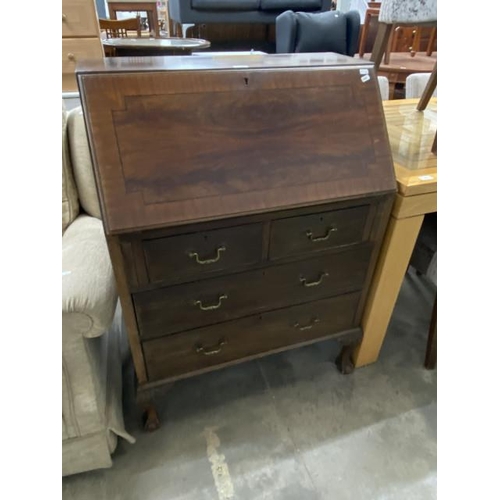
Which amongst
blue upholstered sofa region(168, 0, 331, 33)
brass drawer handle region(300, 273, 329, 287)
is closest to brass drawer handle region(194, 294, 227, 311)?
brass drawer handle region(300, 273, 329, 287)

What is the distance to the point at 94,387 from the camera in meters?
0.96

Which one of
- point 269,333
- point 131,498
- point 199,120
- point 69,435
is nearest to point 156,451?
point 131,498

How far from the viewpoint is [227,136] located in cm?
87

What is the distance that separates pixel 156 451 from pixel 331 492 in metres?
0.54

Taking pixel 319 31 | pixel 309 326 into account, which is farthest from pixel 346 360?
pixel 319 31

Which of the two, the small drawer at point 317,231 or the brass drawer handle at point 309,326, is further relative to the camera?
the brass drawer handle at point 309,326

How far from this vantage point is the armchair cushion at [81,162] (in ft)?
3.64

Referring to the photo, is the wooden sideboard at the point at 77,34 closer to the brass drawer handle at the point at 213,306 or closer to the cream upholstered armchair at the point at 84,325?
the cream upholstered armchair at the point at 84,325

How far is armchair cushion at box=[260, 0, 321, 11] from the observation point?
161 inches

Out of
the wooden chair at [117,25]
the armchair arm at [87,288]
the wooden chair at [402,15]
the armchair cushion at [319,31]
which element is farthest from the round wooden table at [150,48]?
the armchair arm at [87,288]

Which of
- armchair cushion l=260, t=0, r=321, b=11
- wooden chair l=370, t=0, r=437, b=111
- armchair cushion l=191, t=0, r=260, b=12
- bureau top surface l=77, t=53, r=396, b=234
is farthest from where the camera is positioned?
armchair cushion l=260, t=0, r=321, b=11

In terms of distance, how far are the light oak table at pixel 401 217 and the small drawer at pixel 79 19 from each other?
1.54 metres

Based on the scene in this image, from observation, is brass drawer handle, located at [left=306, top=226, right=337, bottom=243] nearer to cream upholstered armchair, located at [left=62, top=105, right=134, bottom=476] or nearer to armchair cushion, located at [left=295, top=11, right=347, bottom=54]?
cream upholstered armchair, located at [left=62, top=105, right=134, bottom=476]
